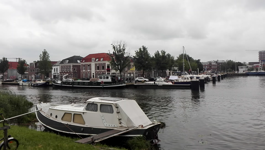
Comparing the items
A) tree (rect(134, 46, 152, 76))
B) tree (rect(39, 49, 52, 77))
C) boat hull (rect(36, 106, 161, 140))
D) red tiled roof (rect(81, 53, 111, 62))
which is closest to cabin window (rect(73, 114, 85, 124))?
boat hull (rect(36, 106, 161, 140))

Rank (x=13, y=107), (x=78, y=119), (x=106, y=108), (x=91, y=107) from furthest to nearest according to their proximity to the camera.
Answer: (x=13, y=107) → (x=78, y=119) → (x=91, y=107) → (x=106, y=108)

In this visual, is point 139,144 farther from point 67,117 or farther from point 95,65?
point 95,65

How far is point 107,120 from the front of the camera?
1352cm

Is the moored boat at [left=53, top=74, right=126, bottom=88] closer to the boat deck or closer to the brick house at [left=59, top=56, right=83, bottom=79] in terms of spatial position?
the brick house at [left=59, top=56, right=83, bottom=79]

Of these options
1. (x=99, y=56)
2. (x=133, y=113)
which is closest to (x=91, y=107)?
(x=133, y=113)

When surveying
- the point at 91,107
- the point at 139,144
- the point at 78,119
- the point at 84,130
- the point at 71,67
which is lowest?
the point at 139,144

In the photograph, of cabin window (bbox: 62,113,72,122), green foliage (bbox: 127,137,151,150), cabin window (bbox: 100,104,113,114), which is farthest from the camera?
cabin window (bbox: 62,113,72,122)

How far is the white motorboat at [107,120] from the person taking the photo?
1309 cm

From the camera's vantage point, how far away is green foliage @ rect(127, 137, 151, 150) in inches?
486

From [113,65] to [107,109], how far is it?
5986 centimetres

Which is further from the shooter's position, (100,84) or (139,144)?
(100,84)

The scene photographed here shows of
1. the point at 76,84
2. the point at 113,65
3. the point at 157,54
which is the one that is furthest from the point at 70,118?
the point at 157,54

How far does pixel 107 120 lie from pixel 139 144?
2482 millimetres

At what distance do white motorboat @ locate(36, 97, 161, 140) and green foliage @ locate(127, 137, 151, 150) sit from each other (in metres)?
0.28
